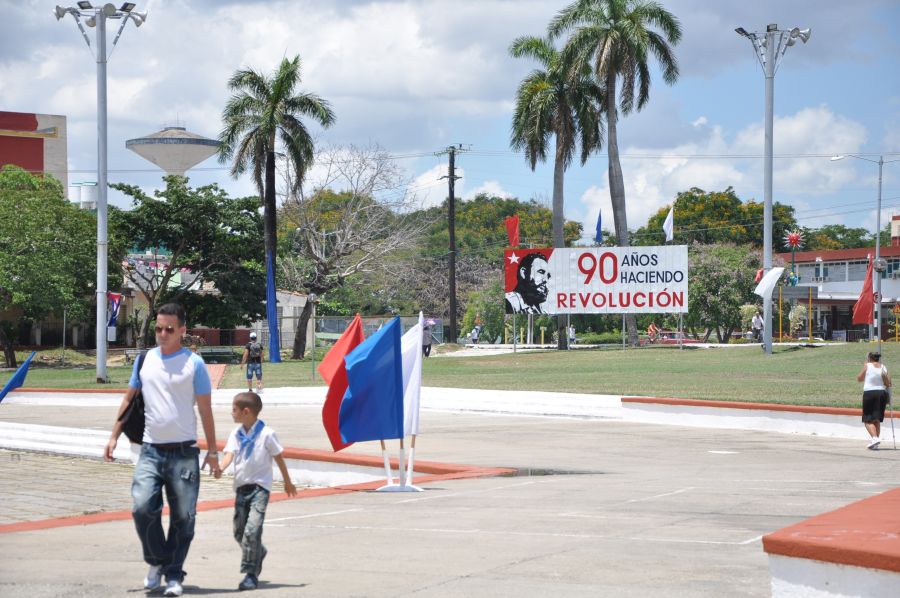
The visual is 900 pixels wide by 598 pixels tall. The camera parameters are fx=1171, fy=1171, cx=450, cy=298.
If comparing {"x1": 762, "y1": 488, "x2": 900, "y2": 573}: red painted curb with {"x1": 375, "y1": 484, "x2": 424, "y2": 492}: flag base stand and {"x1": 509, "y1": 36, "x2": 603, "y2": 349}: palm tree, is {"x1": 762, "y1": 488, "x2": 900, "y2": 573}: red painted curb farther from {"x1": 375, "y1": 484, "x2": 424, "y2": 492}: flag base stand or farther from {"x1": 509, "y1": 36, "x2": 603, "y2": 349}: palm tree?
{"x1": 509, "y1": 36, "x2": 603, "y2": 349}: palm tree

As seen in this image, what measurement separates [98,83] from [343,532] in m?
26.8

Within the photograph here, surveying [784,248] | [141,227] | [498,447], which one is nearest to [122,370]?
[141,227]

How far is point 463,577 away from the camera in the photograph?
7.74 meters

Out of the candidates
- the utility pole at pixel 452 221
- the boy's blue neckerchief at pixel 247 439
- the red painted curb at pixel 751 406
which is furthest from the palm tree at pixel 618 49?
the boy's blue neckerchief at pixel 247 439

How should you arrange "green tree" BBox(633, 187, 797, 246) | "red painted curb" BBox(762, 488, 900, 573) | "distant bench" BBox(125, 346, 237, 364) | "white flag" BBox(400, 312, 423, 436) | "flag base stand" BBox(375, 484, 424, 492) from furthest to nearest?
"green tree" BBox(633, 187, 797, 246), "distant bench" BBox(125, 346, 237, 364), "white flag" BBox(400, 312, 423, 436), "flag base stand" BBox(375, 484, 424, 492), "red painted curb" BBox(762, 488, 900, 573)

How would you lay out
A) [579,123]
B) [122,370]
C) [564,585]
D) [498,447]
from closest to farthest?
1. [564,585]
2. [498,447]
3. [122,370]
4. [579,123]

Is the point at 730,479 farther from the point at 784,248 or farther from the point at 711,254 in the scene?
the point at 784,248

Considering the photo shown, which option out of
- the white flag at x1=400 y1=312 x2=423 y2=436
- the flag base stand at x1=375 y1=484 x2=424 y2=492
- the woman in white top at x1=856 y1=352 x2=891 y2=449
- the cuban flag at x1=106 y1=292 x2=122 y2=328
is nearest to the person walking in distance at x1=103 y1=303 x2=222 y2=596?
the flag base stand at x1=375 y1=484 x2=424 y2=492

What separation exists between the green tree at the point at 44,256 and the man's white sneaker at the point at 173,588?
4149 cm

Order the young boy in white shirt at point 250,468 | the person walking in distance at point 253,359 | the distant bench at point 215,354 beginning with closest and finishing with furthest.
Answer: the young boy in white shirt at point 250,468 < the person walking in distance at point 253,359 < the distant bench at point 215,354

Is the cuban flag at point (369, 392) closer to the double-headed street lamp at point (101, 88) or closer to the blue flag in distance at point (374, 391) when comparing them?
the blue flag in distance at point (374, 391)

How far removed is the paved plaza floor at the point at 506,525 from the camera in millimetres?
7605

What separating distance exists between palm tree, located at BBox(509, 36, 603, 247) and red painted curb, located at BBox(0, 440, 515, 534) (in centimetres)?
3900

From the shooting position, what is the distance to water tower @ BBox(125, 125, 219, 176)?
6700cm
